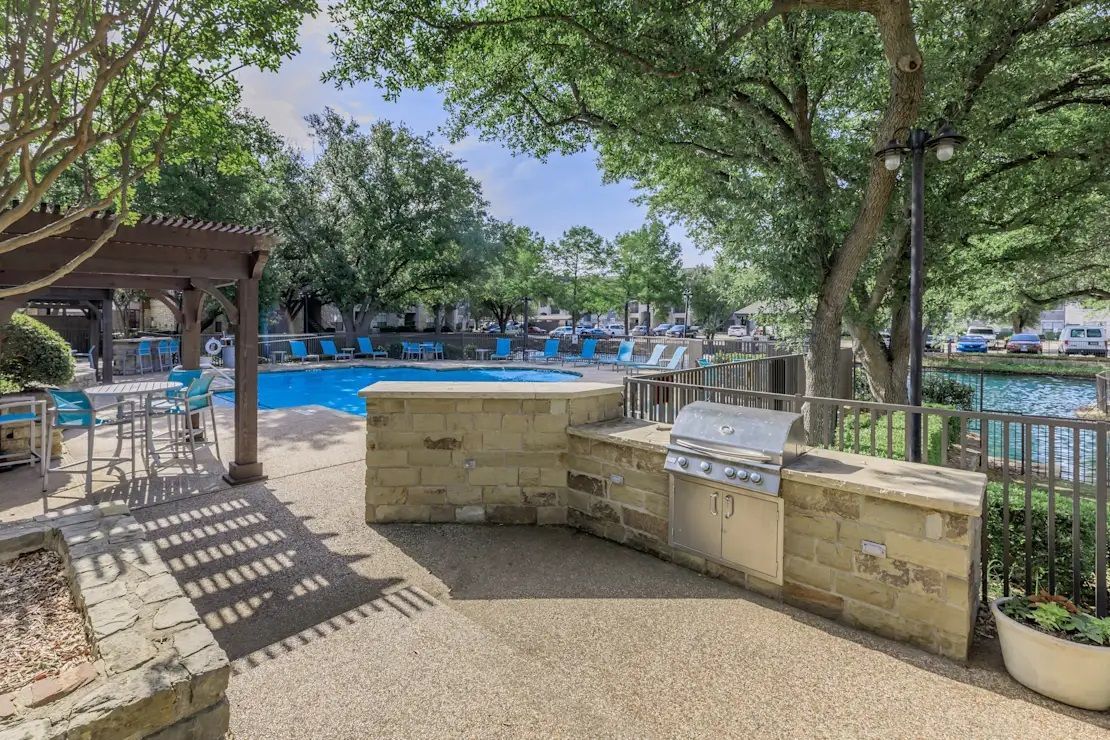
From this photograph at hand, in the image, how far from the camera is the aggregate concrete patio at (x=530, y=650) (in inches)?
88.4

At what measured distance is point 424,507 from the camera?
14.5 feet

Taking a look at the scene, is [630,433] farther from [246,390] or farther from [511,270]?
[511,270]

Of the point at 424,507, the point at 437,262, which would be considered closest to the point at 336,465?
the point at 424,507

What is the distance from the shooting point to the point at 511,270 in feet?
81.1

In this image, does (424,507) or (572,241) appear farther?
(572,241)

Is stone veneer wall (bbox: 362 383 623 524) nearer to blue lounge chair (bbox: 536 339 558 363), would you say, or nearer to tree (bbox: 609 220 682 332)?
blue lounge chair (bbox: 536 339 558 363)

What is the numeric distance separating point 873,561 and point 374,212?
1956 centimetres

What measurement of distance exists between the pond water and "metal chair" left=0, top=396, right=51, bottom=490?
16.6 m

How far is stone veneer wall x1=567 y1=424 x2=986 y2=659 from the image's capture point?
2646 millimetres

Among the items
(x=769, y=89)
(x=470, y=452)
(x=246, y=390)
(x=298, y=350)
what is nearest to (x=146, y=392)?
(x=246, y=390)

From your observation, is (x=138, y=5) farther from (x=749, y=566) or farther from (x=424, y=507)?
(x=749, y=566)

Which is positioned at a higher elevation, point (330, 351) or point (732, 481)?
point (330, 351)

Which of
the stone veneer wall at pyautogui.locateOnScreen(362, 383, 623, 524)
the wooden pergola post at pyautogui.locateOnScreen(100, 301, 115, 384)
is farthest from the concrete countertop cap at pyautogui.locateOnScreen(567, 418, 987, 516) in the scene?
the wooden pergola post at pyautogui.locateOnScreen(100, 301, 115, 384)

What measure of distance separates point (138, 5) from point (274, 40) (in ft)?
3.66
